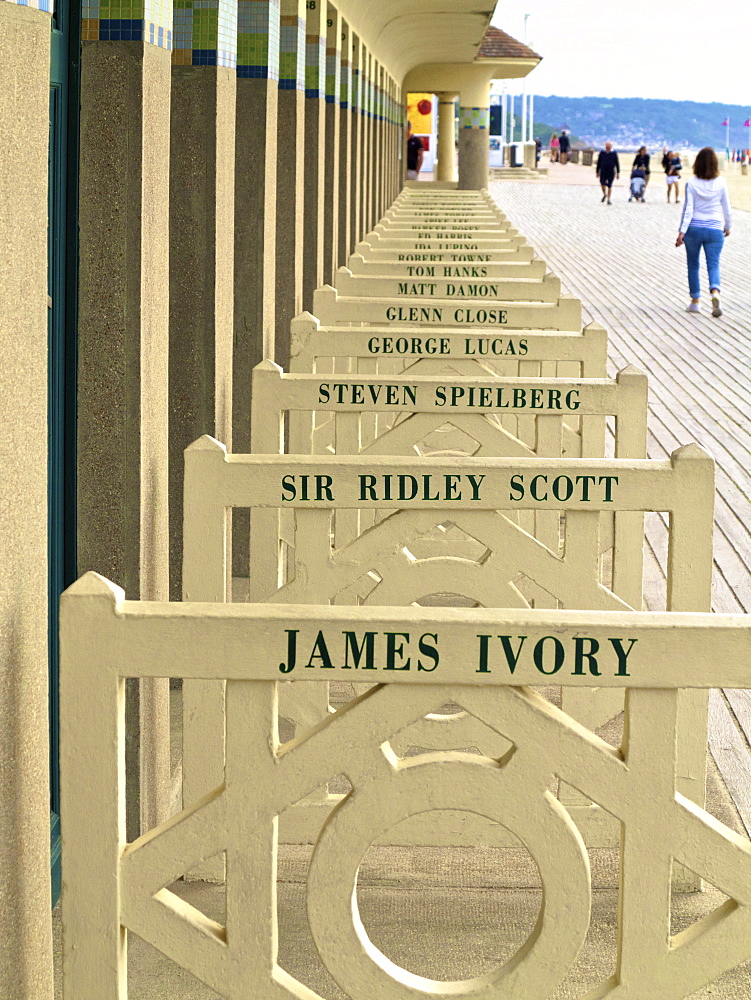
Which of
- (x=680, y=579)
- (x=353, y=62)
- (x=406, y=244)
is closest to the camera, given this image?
(x=680, y=579)

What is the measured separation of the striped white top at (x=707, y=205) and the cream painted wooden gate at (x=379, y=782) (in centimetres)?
1282

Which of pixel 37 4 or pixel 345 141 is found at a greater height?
pixel 345 141

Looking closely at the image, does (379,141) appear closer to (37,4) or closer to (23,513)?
(37,4)

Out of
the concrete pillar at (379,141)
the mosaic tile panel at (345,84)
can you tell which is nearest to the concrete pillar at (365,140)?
the concrete pillar at (379,141)

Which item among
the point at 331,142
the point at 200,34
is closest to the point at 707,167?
the point at 331,142

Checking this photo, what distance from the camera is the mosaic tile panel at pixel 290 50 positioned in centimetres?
692

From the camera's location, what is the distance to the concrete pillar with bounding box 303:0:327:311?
8375mm

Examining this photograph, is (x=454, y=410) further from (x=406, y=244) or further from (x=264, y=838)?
(x=406, y=244)

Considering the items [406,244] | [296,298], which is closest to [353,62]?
[406,244]

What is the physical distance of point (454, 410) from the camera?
3730 mm

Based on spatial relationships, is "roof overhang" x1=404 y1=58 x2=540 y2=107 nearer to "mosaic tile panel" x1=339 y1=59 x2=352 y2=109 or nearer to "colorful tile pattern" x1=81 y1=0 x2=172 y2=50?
"mosaic tile panel" x1=339 y1=59 x2=352 y2=109

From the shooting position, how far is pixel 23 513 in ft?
6.67

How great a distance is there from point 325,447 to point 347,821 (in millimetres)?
3326

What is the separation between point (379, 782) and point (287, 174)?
17.7 ft
